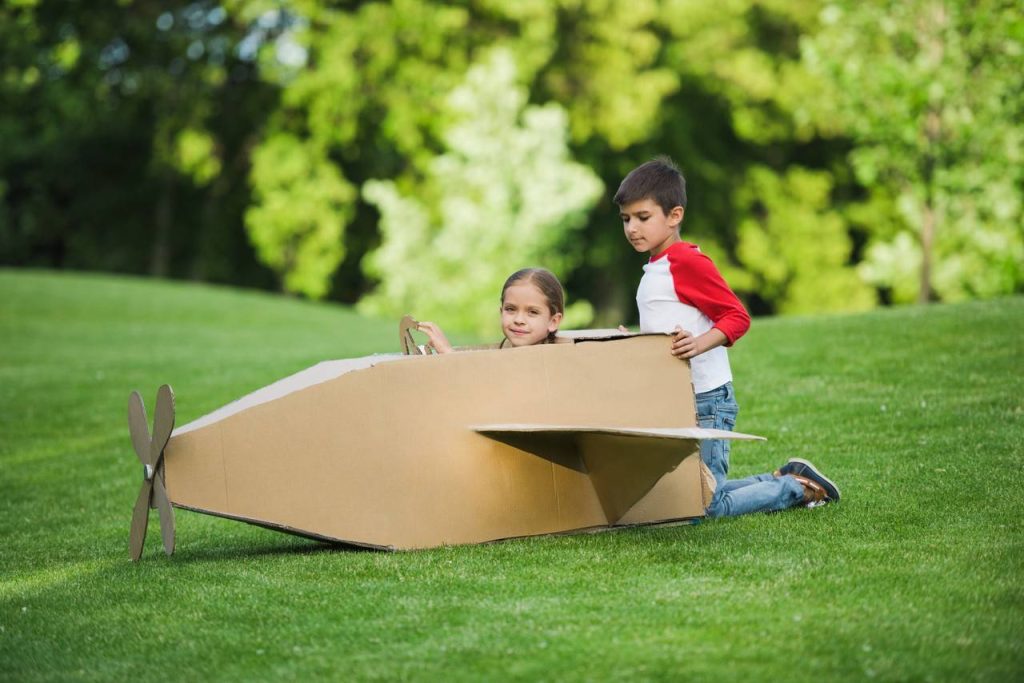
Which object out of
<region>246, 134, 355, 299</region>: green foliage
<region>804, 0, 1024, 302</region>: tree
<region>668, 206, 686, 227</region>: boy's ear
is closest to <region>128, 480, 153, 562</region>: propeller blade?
<region>668, 206, 686, 227</region>: boy's ear

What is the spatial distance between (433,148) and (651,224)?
86.6 ft

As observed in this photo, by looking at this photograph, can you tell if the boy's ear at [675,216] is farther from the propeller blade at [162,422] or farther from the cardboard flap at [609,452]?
the propeller blade at [162,422]

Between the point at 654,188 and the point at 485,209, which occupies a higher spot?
the point at 485,209

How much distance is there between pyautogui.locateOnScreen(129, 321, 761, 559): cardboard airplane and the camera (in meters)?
5.14

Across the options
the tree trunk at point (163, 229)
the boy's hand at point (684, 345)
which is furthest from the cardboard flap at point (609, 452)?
the tree trunk at point (163, 229)

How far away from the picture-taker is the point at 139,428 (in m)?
5.30

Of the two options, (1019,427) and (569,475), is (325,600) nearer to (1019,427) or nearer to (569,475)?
(569,475)

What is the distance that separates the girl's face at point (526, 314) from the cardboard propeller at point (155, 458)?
1.48m

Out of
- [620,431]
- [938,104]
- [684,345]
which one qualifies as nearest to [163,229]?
[938,104]

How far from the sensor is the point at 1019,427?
717cm

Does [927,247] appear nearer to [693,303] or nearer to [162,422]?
[693,303]

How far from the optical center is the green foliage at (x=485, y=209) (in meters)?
26.2

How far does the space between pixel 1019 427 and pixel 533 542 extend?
335 centimetres

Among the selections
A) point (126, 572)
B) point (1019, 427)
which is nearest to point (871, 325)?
point (1019, 427)
